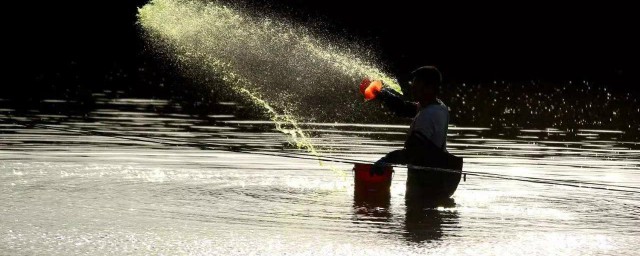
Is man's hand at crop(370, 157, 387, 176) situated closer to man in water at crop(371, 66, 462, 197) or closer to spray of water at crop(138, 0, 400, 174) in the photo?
man in water at crop(371, 66, 462, 197)

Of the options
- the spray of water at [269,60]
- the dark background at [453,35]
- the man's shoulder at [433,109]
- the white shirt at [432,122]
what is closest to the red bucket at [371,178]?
the white shirt at [432,122]

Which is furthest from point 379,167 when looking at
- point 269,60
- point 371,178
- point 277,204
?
point 269,60

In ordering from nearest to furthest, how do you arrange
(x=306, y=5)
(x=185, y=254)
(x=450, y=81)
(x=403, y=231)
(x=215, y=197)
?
1. (x=185, y=254)
2. (x=403, y=231)
3. (x=215, y=197)
4. (x=450, y=81)
5. (x=306, y=5)

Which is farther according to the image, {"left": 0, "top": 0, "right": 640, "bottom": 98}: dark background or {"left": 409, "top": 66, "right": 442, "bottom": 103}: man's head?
{"left": 0, "top": 0, "right": 640, "bottom": 98}: dark background

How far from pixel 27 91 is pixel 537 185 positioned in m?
26.6

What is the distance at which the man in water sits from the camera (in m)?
15.3

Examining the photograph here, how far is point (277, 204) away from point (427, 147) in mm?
1661

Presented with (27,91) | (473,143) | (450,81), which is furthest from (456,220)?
(450,81)

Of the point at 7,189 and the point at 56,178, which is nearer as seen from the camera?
the point at 7,189

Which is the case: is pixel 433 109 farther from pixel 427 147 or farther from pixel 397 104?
pixel 397 104

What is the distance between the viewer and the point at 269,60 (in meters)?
71.9

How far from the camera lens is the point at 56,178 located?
55.9 feet

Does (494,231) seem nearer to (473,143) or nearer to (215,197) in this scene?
(215,197)

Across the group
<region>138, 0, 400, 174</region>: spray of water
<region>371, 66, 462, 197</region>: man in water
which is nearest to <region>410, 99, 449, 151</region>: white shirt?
<region>371, 66, 462, 197</region>: man in water
